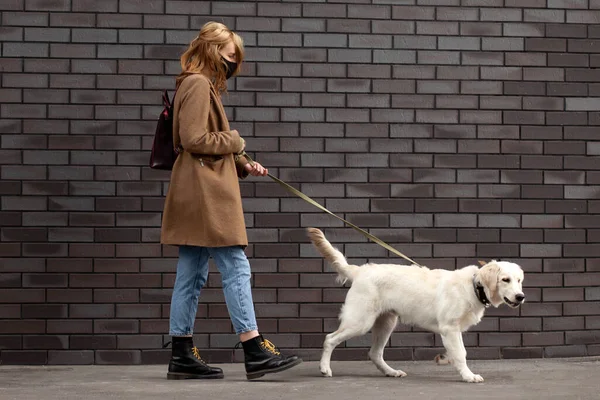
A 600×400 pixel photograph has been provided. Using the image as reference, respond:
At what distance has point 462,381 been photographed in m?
6.96

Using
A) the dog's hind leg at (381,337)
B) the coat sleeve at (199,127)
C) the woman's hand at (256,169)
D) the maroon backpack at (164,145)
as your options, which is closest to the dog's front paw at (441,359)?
the dog's hind leg at (381,337)

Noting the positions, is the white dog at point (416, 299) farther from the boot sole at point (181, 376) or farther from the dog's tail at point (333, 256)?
the boot sole at point (181, 376)

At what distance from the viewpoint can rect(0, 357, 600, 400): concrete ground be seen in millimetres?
6309

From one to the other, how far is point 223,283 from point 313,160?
1439 millimetres

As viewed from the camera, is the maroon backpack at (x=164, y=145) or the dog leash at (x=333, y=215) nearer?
the maroon backpack at (x=164, y=145)

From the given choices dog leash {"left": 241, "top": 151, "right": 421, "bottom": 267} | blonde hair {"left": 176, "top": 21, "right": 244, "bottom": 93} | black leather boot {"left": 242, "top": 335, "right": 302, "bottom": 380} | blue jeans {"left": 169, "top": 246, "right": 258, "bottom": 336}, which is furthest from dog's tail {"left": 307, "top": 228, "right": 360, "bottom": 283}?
blonde hair {"left": 176, "top": 21, "right": 244, "bottom": 93}

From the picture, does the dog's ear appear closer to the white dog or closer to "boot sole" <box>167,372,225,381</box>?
the white dog

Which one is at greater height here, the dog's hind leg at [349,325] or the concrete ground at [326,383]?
the dog's hind leg at [349,325]

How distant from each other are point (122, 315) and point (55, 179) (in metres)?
1.06

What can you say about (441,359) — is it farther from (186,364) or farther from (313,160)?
(186,364)

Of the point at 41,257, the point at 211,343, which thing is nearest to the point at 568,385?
the point at 211,343

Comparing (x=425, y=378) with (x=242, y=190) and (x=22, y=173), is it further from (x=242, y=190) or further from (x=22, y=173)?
(x=22, y=173)

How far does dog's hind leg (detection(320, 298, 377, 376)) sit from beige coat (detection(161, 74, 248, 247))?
87 centimetres

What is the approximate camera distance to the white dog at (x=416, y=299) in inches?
272
